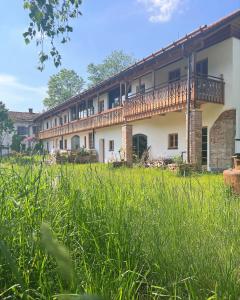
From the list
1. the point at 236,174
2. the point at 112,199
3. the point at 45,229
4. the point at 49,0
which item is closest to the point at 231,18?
the point at 236,174

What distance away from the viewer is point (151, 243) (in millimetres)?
2420

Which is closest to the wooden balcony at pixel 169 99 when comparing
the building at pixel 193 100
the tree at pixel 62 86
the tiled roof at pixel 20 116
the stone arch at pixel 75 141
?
the building at pixel 193 100

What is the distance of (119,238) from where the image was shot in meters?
2.43

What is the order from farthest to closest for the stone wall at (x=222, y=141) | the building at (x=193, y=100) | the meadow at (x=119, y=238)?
1. the stone wall at (x=222, y=141)
2. the building at (x=193, y=100)
3. the meadow at (x=119, y=238)

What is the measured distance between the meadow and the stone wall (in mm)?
12425

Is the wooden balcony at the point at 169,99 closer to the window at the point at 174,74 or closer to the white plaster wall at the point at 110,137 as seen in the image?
the window at the point at 174,74

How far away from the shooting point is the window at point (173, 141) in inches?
700

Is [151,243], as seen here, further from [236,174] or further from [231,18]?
[231,18]

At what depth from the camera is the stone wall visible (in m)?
15.1

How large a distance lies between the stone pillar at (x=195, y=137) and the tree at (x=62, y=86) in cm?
4552

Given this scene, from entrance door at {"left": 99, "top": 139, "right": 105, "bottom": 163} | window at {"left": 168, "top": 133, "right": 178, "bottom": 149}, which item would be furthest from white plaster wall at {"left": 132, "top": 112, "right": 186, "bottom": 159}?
entrance door at {"left": 99, "top": 139, "right": 105, "bottom": 163}

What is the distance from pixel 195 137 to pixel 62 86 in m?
47.0

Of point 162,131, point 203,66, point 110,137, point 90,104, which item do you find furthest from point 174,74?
point 90,104

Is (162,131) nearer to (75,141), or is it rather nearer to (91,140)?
(91,140)
